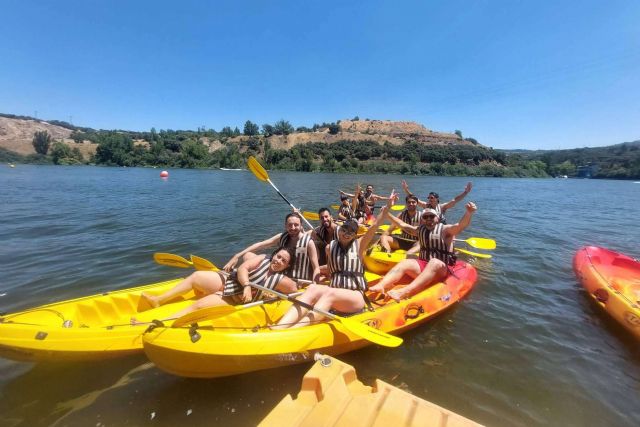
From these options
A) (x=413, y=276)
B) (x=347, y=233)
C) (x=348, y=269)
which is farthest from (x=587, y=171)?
(x=347, y=233)

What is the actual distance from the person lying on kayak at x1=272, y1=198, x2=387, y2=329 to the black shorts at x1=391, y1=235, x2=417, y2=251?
3.39 metres

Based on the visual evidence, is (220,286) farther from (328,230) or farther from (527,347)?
(527,347)

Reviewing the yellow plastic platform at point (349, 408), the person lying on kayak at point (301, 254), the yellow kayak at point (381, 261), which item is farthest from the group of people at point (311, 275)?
the yellow plastic platform at point (349, 408)

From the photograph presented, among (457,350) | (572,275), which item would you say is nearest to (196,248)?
(457,350)

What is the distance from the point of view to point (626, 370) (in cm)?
365

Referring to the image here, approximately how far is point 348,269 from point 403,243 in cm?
366

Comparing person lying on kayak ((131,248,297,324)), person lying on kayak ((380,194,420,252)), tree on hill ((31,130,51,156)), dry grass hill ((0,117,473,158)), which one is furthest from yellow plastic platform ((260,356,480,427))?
tree on hill ((31,130,51,156))

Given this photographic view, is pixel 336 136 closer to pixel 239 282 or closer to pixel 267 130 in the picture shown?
pixel 267 130

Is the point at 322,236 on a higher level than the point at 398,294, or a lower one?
higher

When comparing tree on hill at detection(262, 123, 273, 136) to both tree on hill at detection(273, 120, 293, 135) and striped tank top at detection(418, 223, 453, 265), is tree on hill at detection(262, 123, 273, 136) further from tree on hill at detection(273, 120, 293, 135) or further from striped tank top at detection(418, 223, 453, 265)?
striped tank top at detection(418, 223, 453, 265)

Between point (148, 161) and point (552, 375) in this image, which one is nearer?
point (552, 375)

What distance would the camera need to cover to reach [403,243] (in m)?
7.20

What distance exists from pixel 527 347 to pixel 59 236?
11.2 meters

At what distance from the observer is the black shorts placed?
7078 mm
